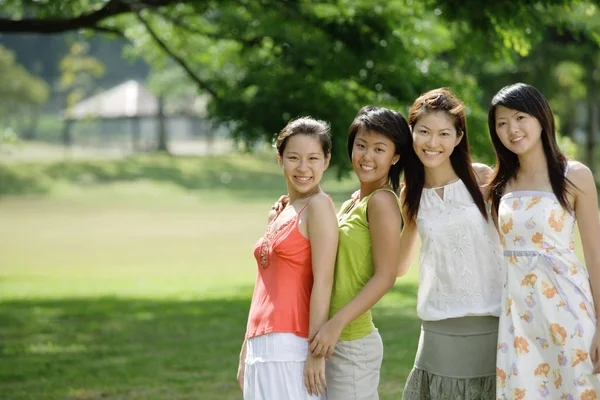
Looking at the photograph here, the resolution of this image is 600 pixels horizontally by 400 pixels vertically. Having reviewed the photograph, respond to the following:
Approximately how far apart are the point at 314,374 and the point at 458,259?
70 centimetres

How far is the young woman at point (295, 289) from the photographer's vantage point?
3.29 metres

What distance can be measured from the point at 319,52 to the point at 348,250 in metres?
5.82

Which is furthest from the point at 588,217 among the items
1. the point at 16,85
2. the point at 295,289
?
the point at 16,85

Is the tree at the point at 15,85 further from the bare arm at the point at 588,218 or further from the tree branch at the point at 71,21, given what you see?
the bare arm at the point at 588,218

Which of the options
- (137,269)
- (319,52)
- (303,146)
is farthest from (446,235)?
(137,269)

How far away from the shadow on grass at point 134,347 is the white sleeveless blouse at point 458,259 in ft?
9.15

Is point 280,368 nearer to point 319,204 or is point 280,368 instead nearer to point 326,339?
point 326,339

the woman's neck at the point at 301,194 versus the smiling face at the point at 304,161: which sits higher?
the smiling face at the point at 304,161

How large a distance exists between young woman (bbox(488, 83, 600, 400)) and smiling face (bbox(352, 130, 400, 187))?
18.5 inches

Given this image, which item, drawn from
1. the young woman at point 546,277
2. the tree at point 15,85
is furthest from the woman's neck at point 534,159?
the tree at point 15,85

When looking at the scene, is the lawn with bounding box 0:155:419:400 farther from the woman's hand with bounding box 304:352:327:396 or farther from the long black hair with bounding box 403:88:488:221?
the woman's hand with bounding box 304:352:327:396

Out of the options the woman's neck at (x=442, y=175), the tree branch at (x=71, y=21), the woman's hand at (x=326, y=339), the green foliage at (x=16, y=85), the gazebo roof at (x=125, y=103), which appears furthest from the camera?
the gazebo roof at (x=125, y=103)

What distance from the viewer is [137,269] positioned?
16172 millimetres

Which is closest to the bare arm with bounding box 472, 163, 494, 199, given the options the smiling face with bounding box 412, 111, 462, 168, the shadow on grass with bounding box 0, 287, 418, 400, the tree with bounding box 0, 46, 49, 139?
the smiling face with bounding box 412, 111, 462, 168
